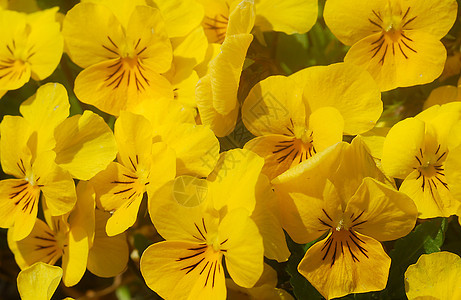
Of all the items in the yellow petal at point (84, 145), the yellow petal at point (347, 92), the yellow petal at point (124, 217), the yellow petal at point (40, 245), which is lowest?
the yellow petal at point (40, 245)

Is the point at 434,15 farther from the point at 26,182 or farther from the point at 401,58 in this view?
the point at 26,182

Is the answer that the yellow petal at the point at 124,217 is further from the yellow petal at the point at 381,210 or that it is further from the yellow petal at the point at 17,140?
the yellow petal at the point at 381,210

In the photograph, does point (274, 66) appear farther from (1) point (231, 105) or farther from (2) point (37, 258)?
(2) point (37, 258)

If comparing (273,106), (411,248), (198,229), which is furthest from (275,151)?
(411,248)

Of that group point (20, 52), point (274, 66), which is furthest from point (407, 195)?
point (20, 52)

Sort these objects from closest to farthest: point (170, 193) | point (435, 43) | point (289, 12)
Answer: point (170, 193)
point (435, 43)
point (289, 12)

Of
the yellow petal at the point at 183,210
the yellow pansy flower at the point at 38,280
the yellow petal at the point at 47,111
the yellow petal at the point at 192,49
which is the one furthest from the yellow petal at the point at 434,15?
the yellow pansy flower at the point at 38,280
